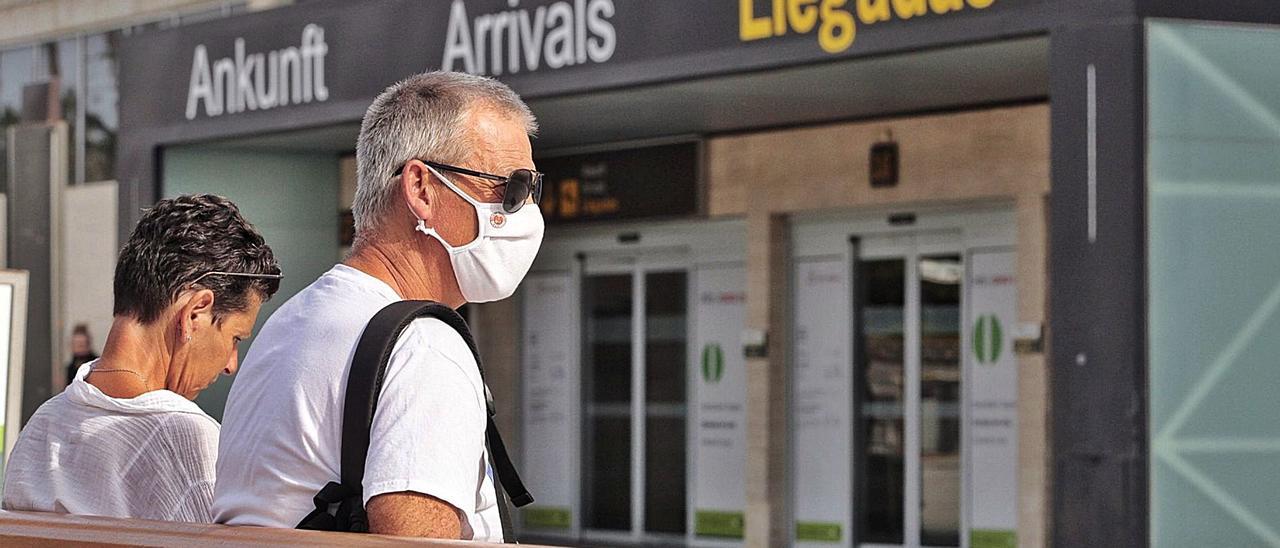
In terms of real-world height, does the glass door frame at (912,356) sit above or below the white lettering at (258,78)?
below

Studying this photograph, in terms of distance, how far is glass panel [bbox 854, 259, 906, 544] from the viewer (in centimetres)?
1352

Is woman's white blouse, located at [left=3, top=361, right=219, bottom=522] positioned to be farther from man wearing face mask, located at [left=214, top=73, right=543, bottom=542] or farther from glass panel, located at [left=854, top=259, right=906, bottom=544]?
glass panel, located at [left=854, top=259, right=906, bottom=544]

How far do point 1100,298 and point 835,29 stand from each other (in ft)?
7.04

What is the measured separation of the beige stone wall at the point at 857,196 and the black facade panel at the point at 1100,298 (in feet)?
11.6

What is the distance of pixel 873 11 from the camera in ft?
31.5

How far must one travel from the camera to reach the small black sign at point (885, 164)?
1317cm

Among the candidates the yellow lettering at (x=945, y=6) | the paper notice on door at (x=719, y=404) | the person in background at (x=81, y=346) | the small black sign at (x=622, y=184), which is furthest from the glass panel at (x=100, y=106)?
the yellow lettering at (x=945, y=6)

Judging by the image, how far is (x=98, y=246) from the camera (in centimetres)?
2023

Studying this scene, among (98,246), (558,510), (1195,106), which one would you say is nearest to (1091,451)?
(1195,106)

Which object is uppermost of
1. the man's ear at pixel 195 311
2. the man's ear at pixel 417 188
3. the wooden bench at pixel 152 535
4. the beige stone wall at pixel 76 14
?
the beige stone wall at pixel 76 14

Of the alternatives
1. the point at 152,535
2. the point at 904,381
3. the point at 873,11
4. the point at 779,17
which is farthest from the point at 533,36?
the point at 152,535

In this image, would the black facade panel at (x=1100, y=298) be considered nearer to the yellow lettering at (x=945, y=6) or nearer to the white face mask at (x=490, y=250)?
the yellow lettering at (x=945, y=6)

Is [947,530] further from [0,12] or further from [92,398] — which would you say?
[0,12]

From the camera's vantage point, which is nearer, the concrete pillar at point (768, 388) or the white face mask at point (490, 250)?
the white face mask at point (490, 250)
